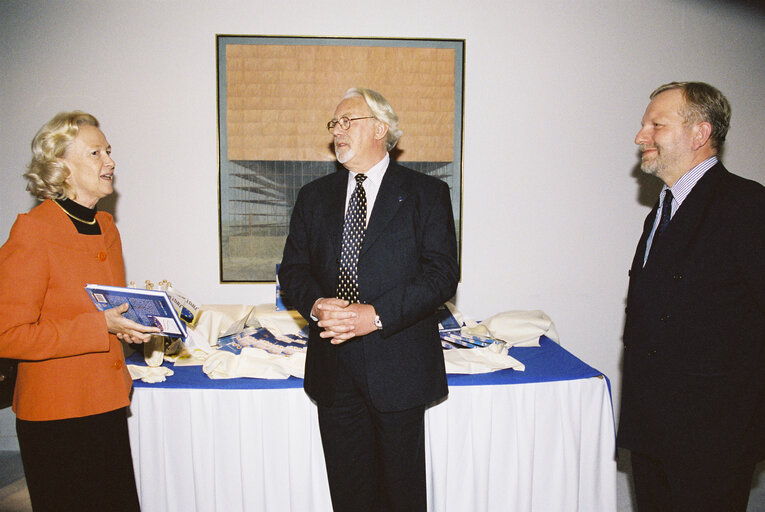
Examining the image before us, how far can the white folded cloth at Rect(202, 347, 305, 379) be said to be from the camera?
202 centimetres

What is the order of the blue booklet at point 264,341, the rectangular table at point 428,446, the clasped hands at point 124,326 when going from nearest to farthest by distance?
the clasped hands at point 124,326 < the rectangular table at point 428,446 < the blue booklet at point 264,341

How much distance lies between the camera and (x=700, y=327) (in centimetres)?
145

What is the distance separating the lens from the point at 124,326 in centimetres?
148

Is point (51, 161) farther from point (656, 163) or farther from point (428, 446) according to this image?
point (656, 163)

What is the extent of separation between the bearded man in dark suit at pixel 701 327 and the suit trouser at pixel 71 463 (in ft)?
5.75

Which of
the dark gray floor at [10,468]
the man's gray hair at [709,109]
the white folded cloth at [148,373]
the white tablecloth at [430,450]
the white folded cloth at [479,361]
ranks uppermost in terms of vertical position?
the man's gray hair at [709,109]

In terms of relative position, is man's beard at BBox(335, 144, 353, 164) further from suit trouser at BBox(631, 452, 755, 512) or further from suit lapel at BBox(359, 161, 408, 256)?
suit trouser at BBox(631, 452, 755, 512)

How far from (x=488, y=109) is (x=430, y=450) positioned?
199 centimetres

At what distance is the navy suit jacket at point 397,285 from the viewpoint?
1.57m

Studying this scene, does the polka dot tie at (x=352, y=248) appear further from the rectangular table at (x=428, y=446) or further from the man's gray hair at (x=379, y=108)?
the rectangular table at (x=428, y=446)

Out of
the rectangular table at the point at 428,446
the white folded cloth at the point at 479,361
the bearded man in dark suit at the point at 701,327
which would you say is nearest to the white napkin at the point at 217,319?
the rectangular table at the point at 428,446

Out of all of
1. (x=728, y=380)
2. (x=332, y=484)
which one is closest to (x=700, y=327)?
(x=728, y=380)

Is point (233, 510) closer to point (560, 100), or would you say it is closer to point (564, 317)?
point (564, 317)

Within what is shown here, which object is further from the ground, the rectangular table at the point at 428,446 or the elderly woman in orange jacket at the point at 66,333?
the elderly woman in orange jacket at the point at 66,333
